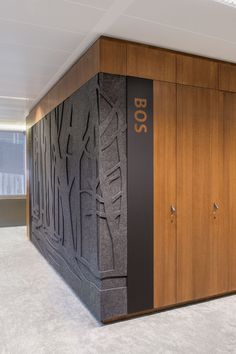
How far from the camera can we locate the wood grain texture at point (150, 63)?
2957 millimetres

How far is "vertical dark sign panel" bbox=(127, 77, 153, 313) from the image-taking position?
118 inches

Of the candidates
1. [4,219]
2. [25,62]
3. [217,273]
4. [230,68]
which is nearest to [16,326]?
[217,273]

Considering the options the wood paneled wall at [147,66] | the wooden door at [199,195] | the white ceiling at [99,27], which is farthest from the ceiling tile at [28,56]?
the wooden door at [199,195]

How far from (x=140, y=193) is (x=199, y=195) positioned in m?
0.78

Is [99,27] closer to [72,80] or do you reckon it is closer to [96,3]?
[96,3]

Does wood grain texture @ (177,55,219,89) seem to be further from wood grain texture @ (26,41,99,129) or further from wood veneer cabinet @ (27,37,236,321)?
wood grain texture @ (26,41,99,129)

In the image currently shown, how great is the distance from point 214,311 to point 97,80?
2.71 metres

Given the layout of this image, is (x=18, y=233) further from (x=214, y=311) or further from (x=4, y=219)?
(x=214, y=311)

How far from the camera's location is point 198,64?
332 cm

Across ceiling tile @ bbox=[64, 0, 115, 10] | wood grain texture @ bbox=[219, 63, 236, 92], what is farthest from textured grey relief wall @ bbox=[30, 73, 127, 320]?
wood grain texture @ bbox=[219, 63, 236, 92]

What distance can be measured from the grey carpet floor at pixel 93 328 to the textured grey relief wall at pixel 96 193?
0.18 metres

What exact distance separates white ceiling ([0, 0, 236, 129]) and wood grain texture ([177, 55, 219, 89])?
95 mm

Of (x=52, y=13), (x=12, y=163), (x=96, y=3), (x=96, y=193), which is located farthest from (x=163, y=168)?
(x=12, y=163)

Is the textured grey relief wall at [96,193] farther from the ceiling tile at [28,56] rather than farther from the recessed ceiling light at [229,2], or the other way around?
the recessed ceiling light at [229,2]
